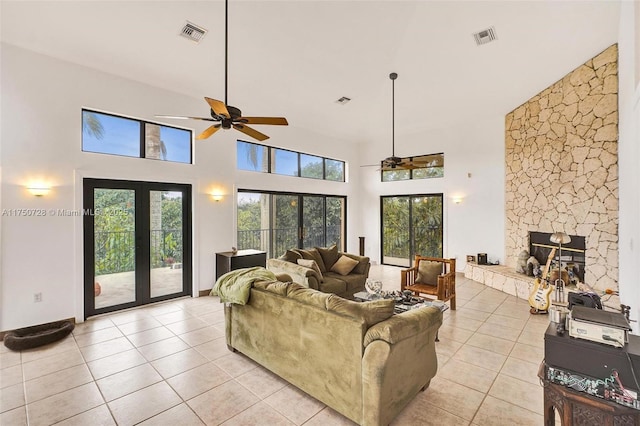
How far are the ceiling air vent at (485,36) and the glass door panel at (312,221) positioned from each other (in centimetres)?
508

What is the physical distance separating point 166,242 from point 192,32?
3.50 m

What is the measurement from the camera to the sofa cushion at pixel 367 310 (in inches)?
87.1

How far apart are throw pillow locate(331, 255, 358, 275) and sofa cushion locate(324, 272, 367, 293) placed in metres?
0.08

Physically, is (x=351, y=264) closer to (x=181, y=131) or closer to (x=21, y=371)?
(x=181, y=131)

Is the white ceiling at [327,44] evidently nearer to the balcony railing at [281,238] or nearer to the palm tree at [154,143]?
the palm tree at [154,143]

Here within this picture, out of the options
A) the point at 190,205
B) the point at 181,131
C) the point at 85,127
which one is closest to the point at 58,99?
the point at 85,127

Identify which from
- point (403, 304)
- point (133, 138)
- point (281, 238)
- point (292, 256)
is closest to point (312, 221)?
point (281, 238)

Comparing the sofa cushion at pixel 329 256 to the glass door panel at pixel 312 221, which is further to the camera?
the glass door panel at pixel 312 221

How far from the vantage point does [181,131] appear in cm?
551

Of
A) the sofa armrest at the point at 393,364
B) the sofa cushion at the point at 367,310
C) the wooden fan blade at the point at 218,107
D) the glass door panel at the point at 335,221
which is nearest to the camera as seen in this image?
the sofa armrest at the point at 393,364

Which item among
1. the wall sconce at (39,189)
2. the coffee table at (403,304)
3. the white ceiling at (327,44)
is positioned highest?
the white ceiling at (327,44)

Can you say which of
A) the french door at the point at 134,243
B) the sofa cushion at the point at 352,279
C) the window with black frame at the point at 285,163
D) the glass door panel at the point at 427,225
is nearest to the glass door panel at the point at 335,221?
the window with black frame at the point at 285,163

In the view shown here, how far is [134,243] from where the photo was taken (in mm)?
4953

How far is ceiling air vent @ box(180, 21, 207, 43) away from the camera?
3.48 metres
